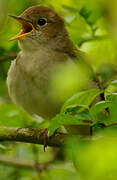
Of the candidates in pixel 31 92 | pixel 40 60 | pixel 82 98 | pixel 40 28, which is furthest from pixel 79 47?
pixel 82 98

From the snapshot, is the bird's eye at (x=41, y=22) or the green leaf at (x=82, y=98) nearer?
the green leaf at (x=82, y=98)

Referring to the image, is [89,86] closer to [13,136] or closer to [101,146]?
[13,136]

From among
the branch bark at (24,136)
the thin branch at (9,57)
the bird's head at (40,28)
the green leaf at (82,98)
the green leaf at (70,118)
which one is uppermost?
the bird's head at (40,28)

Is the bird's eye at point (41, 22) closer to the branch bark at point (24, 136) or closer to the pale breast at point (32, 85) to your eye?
the pale breast at point (32, 85)

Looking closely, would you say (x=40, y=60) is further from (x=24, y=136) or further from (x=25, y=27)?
(x=24, y=136)

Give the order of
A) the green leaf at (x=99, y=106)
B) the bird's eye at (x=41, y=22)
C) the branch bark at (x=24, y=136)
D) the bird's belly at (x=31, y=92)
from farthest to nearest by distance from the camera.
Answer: the bird's eye at (x=41, y=22), the bird's belly at (x=31, y=92), the branch bark at (x=24, y=136), the green leaf at (x=99, y=106)

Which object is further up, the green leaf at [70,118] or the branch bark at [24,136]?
the green leaf at [70,118]

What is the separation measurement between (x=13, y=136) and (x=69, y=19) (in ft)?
3.99

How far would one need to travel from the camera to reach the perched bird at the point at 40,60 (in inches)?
136

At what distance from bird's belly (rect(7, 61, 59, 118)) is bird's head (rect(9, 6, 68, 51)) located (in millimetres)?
331

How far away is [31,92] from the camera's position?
3.48m

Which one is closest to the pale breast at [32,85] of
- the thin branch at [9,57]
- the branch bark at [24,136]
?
the thin branch at [9,57]

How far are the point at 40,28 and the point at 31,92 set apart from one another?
898 millimetres

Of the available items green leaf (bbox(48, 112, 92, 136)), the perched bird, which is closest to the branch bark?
the perched bird
